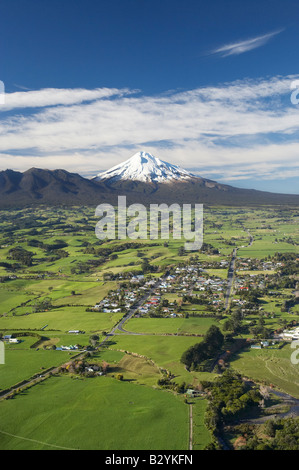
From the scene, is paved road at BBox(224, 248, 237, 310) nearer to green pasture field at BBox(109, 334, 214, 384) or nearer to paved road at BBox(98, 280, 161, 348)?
paved road at BBox(98, 280, 161, 348)

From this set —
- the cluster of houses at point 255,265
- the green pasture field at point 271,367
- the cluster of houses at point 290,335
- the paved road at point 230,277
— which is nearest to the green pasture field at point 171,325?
Result: the green pasture field at point 271,367

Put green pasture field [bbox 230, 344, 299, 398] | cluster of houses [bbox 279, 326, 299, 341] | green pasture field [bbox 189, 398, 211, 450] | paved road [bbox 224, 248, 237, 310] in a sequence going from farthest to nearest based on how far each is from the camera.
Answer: paved road [bbox 224, 248, 237, 310]
cluster of houses [bbox 279, 326, 299, 341]
green pasture field [bbox 230, 344, 299, 398]
green pasture field [bbox 189, 398, 211, 450]

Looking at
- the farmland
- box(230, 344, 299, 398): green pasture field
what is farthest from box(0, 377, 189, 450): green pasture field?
box(230, 344, 299, 398): green pasture field

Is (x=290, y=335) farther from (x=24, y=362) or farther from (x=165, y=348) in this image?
(x=24, y=362)

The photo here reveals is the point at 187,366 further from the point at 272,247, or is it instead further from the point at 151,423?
the point at 272,247

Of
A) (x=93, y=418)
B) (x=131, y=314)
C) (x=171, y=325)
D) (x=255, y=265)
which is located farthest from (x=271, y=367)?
(x=255, y=265)
